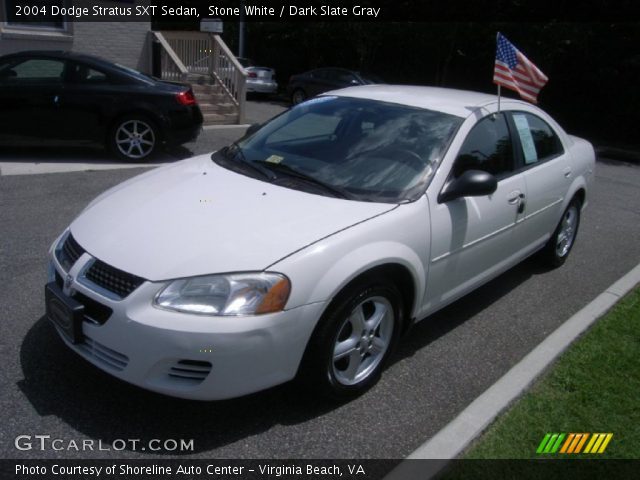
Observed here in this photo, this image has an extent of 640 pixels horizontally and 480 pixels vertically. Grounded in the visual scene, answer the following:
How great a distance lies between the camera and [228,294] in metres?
2.79

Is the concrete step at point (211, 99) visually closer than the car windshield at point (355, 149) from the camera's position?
No

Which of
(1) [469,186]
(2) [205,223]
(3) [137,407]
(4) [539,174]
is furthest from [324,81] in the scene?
(3) [137,407]

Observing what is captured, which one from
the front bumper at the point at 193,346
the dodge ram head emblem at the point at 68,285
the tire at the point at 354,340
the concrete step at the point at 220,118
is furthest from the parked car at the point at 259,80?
the front bumper at the point at 193,346

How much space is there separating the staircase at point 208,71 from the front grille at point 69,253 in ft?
31.7

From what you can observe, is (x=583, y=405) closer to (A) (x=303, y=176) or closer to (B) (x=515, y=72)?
(A) (x=303, y=176)

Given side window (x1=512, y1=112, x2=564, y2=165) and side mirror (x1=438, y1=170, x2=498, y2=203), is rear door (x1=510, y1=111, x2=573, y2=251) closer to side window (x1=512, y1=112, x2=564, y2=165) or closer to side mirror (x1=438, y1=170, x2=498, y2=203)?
side window (x1=512, y1=112, x2=564, y2=165)

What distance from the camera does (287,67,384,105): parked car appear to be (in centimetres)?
1944

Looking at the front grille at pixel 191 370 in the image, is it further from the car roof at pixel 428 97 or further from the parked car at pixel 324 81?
the parked car at pixel 324 81

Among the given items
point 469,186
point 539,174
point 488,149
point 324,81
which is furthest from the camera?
point 324,81

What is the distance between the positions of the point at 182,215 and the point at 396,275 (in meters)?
1.21

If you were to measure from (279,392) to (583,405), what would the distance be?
1712 millimetres

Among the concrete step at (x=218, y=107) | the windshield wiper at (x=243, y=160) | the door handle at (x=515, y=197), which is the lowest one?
the concrete step at (x=218, y=107)

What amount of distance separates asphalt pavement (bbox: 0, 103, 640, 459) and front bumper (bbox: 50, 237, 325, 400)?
308 millimetres

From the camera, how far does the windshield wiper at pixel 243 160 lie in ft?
12.6
